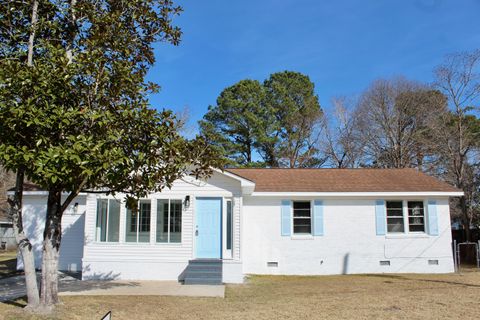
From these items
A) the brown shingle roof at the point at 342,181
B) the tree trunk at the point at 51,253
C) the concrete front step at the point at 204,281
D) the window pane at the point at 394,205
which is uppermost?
the brown shingle roof at the point at 342,181

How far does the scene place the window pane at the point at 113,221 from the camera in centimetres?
1310

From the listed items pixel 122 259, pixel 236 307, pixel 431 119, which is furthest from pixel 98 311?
pixel 431 119

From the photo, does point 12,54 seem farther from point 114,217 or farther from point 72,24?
point 114,217

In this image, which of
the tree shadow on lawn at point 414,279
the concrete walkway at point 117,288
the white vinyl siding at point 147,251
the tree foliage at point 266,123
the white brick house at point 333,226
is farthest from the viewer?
the tree foliage at point 266,123

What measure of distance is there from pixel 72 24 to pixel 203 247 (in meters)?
7.66

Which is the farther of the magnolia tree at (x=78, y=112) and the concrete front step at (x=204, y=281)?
the concrete front step at (x=204, y=281)

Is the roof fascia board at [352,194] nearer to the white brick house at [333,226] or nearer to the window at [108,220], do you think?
the white brick house at [333,226]

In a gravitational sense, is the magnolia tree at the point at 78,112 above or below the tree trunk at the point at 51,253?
above

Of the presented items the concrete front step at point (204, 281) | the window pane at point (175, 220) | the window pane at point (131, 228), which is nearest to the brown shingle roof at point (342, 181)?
the window pane at point (175, 220)

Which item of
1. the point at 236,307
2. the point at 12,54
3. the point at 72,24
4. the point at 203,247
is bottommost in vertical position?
the point at 236,307

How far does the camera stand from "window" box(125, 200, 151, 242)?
42.9ft

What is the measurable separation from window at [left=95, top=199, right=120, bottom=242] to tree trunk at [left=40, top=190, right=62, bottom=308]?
15.8 feet

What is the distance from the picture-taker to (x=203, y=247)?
13.1 m

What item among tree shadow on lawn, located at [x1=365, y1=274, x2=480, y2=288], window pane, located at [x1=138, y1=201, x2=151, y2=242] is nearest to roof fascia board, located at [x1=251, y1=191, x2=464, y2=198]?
tree shadow on lawn, located at [x1=365, y1=274, x2=480, y2=288]
